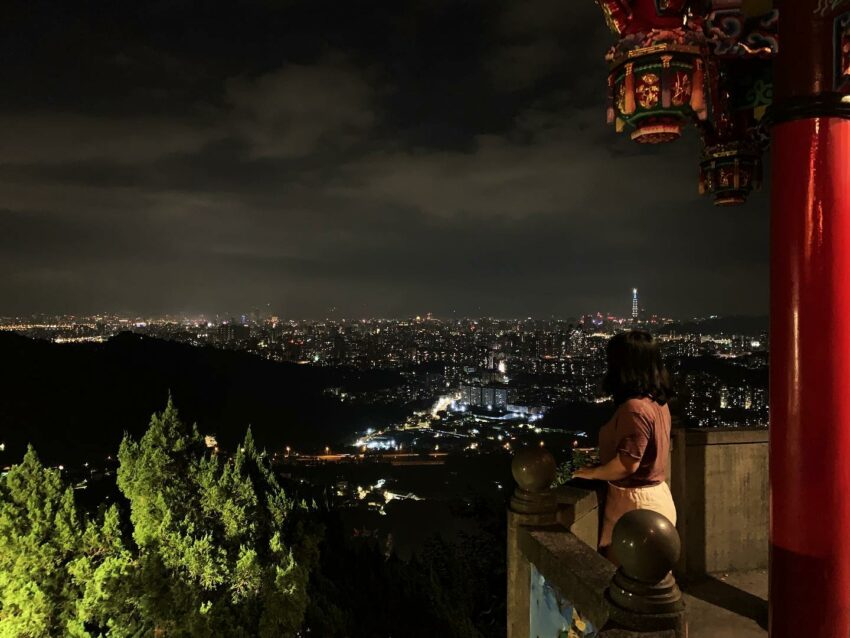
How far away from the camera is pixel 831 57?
253 cm

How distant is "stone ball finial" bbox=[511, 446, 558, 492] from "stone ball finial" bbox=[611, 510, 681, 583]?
0.93 m

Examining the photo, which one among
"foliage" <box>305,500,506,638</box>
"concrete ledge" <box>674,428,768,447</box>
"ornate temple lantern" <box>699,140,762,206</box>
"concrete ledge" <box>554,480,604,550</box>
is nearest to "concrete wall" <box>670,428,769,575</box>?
"concrete ledge" <box>674,428,768,447</box>

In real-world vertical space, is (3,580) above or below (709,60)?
below

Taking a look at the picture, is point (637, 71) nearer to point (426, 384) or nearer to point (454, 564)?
point (454, 564)

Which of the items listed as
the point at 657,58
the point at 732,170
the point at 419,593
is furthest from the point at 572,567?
the point at 419,593

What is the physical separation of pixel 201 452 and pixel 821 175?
37.4ft

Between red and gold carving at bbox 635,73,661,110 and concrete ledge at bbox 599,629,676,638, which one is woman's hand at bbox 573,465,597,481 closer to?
concrete ledge at bbox 599,629,676,638

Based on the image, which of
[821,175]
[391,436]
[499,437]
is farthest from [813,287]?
[391,436]

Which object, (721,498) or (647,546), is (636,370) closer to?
(647,546)

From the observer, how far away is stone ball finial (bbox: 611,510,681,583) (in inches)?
63.6

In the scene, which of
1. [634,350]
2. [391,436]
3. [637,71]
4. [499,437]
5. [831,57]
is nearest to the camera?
[831,57]

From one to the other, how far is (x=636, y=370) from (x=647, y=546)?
1.17m

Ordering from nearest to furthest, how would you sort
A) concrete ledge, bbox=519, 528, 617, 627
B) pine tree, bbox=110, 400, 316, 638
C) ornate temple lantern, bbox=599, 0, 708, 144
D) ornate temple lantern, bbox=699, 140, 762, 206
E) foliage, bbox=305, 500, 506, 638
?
concrete ledge, bbox=519, 528, 617, 627
ornate temple lantern, bbox=599, 0, 708, 144
ornate temple lantern, bbox=699, 140, 762, 206
pine tree, bbox=110, 400, 316, 638
foliage, bbox=305, 500, 506, 638

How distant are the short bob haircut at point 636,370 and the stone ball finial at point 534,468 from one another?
1.49ft
